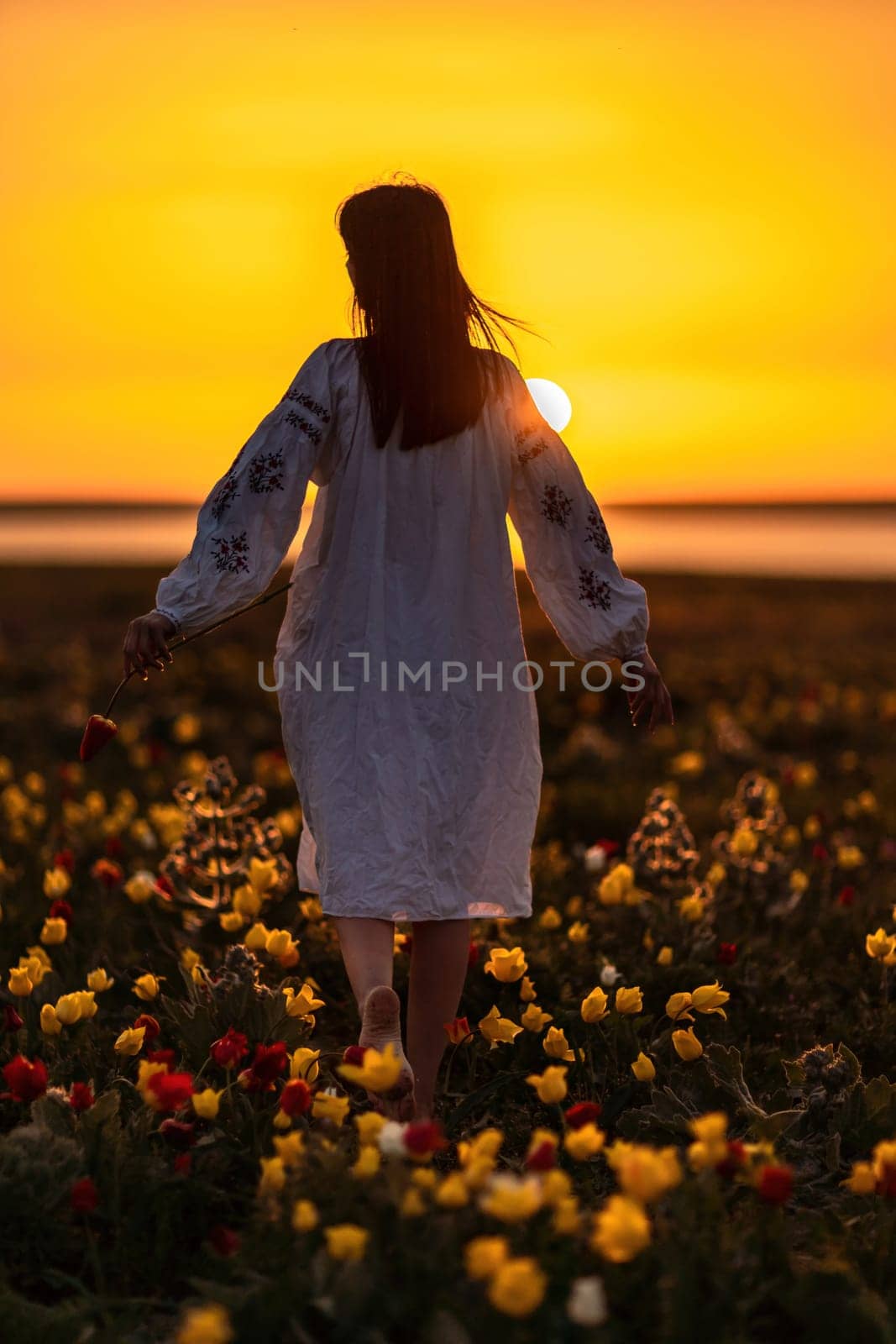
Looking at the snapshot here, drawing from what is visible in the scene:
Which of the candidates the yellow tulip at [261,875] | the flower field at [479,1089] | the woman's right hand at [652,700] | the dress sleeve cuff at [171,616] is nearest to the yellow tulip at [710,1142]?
the flower field at [479,1089]

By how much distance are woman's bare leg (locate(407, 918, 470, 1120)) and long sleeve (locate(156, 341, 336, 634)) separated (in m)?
1.01

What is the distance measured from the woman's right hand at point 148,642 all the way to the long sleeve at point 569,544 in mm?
1034

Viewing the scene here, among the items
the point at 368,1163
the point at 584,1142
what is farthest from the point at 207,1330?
the point at 584,1142

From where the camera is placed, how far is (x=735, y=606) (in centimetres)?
1772

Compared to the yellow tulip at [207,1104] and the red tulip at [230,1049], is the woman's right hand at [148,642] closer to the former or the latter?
the red tulip at [230,1049]

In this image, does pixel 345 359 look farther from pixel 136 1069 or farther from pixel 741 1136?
pixel 741 1136

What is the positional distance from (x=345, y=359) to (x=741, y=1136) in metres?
2.26

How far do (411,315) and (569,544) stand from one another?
768 mm

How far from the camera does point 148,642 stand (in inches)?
151

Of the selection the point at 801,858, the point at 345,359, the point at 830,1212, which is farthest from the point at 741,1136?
the point at 801,858

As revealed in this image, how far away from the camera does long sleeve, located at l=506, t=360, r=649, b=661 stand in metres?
4.26

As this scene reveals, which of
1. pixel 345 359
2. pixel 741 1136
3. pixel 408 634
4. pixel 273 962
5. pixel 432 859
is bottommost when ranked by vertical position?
pixel 741 1136

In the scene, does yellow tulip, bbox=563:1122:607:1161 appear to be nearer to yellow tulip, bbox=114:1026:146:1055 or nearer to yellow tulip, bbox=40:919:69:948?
yellow tulip, bbox=114:1026:146:1055

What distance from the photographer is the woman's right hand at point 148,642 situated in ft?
12.6
